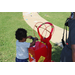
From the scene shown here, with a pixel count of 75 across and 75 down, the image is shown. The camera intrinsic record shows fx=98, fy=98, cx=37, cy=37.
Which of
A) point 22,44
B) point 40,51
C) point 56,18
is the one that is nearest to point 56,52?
point 40,51

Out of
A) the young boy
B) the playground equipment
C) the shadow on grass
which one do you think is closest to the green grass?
the shadow on grass

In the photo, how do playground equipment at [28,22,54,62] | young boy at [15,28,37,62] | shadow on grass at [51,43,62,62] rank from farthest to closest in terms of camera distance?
shadow on grass at [51,43,62,62] → playground equipment at [28,22,54,62] → young boy at [15,28,37,62]

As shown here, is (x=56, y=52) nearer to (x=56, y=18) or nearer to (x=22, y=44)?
(x=22, y=44)

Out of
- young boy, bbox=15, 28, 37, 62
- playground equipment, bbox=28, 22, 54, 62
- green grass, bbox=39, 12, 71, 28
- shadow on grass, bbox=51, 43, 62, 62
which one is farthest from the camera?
green grass, bbox=39, 12, 71, 28

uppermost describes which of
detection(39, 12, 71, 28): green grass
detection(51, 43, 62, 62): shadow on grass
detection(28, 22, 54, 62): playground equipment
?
detection(39, 12, 71, 28): green grass

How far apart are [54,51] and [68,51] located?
214 centimetres

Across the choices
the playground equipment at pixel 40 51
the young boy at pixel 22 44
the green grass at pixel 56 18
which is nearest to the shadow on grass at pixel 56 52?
the playground equipment at pixel 40 51

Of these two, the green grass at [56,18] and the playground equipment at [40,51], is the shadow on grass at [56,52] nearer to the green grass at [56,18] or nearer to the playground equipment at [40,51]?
the playground equipment at [40,51]

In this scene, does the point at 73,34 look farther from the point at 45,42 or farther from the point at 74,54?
the point at 45,42

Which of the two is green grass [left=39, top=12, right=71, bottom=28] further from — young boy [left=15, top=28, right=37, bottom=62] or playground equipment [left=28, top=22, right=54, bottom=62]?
young boy [left=15, top=28, right=37, bottom=62]

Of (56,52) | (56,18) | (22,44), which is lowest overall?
(56,52)

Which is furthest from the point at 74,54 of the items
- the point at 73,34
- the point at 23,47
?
the point at 23,47

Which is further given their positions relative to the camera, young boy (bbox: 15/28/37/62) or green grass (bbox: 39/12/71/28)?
green grass (bbox: 39/12/71/28)

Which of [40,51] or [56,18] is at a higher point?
[56,18]
